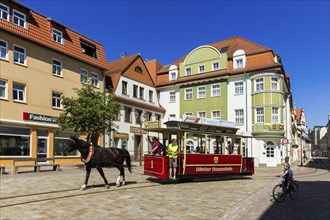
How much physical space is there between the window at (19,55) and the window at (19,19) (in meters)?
1.86

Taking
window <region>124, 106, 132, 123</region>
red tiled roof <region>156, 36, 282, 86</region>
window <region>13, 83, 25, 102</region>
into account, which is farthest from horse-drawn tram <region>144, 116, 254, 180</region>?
window <region>124, 106, 132, 123</region>

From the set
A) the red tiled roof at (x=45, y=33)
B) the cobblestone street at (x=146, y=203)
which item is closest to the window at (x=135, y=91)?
the red tiled roof at (x=45, y=33)

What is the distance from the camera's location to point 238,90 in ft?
124

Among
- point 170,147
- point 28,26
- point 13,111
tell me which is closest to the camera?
point 170,147

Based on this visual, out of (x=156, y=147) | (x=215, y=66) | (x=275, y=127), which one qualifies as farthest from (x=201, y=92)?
(x=156, y=147)

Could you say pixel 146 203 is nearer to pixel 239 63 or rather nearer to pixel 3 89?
pixel 3 89

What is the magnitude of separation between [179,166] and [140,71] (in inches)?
1065

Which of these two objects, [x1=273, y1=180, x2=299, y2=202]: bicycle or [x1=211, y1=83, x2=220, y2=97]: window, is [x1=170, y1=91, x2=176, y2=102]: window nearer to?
[x1=211, y1=83, x2=220, y2=97]: window

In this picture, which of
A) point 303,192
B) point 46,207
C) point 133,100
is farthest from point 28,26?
point 303,192

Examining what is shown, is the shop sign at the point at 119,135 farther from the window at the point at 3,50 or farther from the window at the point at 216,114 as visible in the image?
the window at the point at 3,50

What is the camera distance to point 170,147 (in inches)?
597

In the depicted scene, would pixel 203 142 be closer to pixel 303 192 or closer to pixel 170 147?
pixel 170 147

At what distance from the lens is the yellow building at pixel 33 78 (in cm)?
2350

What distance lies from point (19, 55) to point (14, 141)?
667 centimetres
